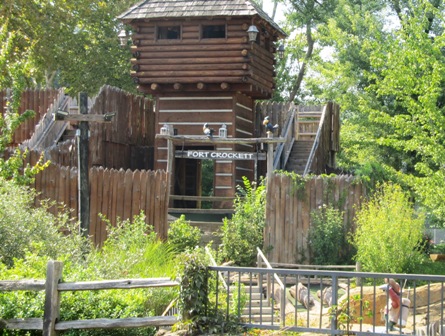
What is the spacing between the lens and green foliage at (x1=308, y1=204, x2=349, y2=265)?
18406 millimetres

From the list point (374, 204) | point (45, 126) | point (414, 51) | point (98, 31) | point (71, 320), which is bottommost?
point (71, 320)

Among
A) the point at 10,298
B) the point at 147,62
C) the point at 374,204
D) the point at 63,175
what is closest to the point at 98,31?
the point at 147,62

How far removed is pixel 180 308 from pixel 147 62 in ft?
52.8

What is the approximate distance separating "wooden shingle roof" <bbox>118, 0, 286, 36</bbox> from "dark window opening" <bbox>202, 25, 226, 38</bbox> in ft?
3.57

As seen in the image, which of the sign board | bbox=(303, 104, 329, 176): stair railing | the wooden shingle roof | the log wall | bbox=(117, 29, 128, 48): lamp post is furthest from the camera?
bbox=(303, 104, 329, 176): stair railing

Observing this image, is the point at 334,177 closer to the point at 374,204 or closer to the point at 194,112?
the point at 374,204

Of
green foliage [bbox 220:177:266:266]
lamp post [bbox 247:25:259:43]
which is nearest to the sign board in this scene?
green foliage [bbox 220:177:266:266]

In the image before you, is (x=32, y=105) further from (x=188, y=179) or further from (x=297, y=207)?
(x=297, y=207)

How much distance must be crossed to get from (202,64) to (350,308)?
1552cm

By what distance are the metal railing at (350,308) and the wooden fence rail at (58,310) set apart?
3.32 feet

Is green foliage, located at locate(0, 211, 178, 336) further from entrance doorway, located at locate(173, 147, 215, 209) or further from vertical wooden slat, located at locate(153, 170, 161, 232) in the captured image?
entrance doorway, located at locate(173, 147, 215, 209)

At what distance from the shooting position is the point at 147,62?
85.8ft

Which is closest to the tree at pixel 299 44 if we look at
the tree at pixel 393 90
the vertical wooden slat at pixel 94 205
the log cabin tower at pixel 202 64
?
the tree at pixel 393 90

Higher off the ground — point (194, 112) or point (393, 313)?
point (194, 112)
